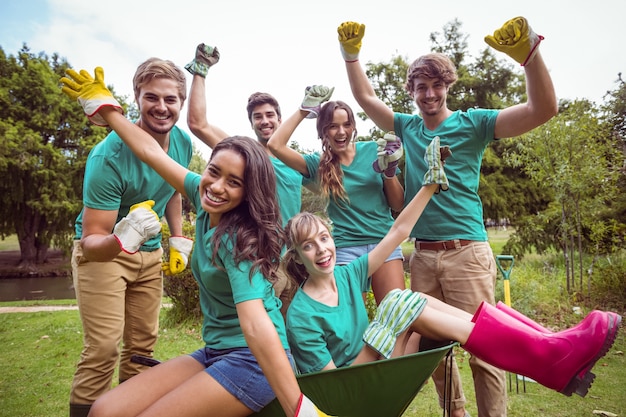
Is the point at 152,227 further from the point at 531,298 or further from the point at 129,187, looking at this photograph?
the point at 531,298

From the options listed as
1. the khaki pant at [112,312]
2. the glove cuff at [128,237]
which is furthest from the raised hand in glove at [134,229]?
the khaki pant at [112,312]

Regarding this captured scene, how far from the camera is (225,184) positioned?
1506mm

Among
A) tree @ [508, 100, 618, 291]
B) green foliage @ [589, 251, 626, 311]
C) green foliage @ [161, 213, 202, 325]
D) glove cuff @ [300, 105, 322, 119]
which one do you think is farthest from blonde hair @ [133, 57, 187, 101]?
green foliage @ [589, 251, 626, 311]

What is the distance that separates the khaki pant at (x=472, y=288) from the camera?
2.08m

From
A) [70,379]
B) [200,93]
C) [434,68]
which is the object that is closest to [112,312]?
[200,93]

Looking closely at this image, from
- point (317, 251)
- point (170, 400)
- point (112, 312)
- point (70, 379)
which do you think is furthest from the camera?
point (70, 379)

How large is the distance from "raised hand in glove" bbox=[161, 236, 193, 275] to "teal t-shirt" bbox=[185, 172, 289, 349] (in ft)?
1.79

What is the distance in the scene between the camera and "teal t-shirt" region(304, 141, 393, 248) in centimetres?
230

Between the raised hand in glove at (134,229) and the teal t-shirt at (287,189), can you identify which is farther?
the teal t-shirt at (287,189)

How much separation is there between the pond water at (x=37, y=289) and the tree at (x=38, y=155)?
2.11m

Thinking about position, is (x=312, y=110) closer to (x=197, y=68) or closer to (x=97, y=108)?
(x=197, y=68)

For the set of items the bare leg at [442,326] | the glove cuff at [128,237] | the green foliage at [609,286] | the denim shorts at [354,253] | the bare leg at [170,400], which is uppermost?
the glove cuff at [128,237]

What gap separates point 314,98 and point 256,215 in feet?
3.71

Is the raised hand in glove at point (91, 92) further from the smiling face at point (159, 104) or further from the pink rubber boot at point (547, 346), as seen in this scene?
the pink rubber boot at point (547, 346)
